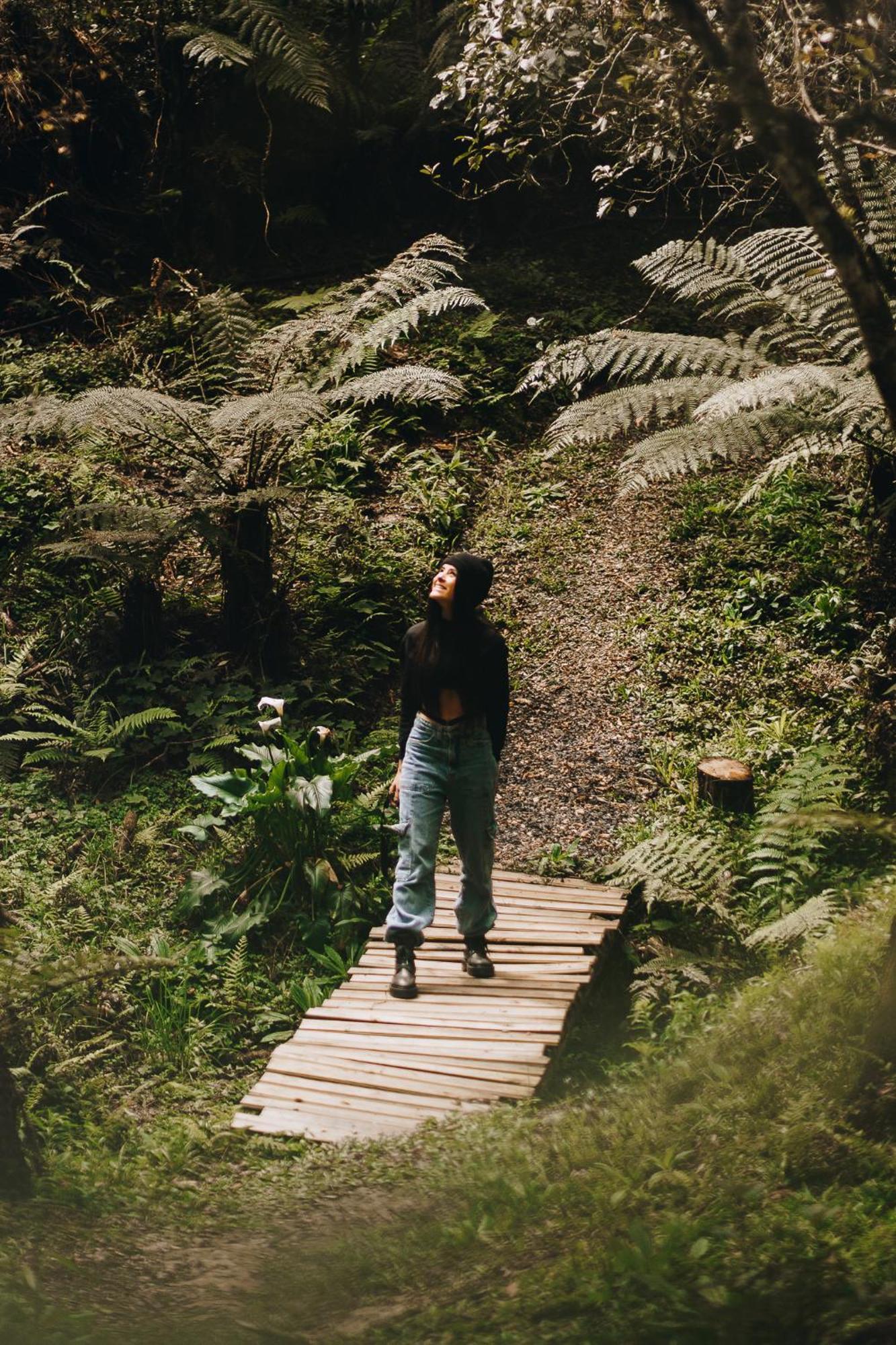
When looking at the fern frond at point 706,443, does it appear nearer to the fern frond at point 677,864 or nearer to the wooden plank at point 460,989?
the fern frond at point 677,864

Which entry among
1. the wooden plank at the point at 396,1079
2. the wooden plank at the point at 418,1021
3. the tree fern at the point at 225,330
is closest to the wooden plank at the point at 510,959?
the wooden plank at the point at 418,1021

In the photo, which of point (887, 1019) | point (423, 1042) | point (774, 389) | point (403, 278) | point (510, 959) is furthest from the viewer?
point (403, 278)

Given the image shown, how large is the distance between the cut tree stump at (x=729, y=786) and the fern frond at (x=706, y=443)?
1.58m

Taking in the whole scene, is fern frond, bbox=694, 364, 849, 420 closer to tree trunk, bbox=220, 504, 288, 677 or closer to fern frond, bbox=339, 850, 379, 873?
fern frond, bbox=339, 850, 379, 873

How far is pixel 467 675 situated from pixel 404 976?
1336 mm

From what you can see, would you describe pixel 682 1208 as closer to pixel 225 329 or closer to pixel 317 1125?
pixel 317 1125

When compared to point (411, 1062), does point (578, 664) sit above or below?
above

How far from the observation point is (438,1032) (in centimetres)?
441

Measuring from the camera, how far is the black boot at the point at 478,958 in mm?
4797

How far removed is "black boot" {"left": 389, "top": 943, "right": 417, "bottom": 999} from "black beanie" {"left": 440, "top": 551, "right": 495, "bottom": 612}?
4.90 ft

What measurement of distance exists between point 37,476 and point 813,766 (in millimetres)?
6304

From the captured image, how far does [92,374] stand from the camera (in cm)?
959

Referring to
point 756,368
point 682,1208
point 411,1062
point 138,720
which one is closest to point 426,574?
point 138,720

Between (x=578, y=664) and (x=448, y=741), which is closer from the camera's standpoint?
Answer: (x=448, y=741)
